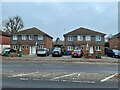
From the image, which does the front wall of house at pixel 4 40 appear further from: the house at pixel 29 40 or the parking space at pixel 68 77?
the parking space at pixel 68 77

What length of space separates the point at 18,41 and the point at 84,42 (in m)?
16.0

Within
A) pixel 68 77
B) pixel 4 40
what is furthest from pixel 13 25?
pixel 68 77

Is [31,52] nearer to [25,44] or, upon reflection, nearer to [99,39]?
[25,44]

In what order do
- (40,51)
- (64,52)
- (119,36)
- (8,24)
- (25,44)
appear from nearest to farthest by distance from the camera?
(40,51), (64,52), (25,44), (119,36), (8,24)

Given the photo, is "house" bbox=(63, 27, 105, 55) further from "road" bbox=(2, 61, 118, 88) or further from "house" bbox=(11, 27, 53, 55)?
"road" bbox=(2, 61, 118, 88)

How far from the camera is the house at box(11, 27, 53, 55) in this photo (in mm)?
71062

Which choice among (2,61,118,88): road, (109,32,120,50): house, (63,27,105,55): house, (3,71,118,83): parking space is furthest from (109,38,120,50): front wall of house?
(3,71,118,83): parking space

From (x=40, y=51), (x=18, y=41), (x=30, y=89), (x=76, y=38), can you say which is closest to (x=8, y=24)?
(x=18, y=41)

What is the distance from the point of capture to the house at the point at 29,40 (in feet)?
233

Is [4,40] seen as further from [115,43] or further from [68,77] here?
[68,77]

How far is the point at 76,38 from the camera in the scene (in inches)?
2790

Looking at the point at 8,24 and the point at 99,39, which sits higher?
the point at 8,24

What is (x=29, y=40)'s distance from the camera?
72000 millimetres

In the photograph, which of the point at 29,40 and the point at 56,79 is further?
the point at 29,40
